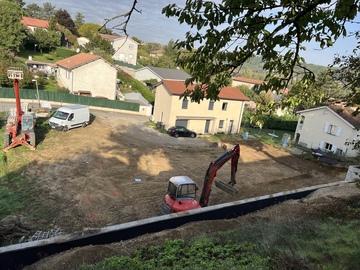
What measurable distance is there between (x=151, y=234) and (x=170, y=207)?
2.99 m

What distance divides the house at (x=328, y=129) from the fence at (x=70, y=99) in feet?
75.3

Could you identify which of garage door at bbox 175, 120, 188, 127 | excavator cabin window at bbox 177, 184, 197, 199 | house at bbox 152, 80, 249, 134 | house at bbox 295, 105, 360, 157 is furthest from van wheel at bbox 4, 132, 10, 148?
house at bbox 295, 105, 360, 157

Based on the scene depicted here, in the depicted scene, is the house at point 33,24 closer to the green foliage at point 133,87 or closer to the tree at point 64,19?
the tree at point 64,19

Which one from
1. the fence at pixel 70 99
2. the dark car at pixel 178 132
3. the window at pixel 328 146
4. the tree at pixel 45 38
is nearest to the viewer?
the dark car at pixel 178 132

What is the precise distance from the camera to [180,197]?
11.9 meters

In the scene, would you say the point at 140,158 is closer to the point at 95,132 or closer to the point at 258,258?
the point at 95,132

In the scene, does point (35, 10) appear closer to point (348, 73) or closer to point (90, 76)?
point (90, 76)

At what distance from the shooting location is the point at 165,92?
32.9m

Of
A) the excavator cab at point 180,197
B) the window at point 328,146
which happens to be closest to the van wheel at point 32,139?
the excavator cab at point 180,197

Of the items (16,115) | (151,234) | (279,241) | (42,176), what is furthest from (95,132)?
(279,241)

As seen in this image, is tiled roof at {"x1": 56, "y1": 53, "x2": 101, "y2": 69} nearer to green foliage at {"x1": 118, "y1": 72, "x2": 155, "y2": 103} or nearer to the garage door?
green foliage at {"x1": 118, "y1": 72, "x2": 155, "y2": 103}

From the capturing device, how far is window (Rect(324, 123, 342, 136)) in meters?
31.3

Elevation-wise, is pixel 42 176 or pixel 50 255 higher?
pixel 50 255

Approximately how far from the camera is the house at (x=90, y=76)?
126ft
